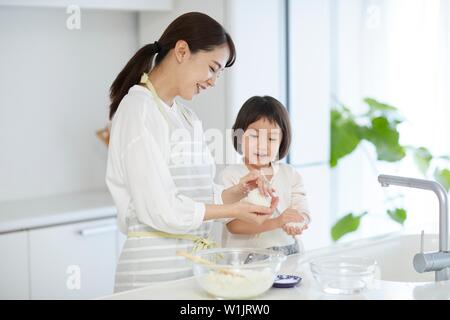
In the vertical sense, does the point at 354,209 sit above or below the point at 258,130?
below

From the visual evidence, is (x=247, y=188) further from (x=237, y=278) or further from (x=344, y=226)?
(x=344, y=226)

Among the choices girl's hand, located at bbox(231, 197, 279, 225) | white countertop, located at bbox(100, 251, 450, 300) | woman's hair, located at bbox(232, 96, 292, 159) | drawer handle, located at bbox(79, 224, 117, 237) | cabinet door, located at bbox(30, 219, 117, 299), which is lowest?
cabinet door, located at bbox(30, 219, 117, 299)

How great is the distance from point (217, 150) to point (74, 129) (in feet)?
2.24

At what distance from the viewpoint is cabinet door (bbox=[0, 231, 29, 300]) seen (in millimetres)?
2910

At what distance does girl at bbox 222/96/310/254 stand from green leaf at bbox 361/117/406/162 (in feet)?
5.13

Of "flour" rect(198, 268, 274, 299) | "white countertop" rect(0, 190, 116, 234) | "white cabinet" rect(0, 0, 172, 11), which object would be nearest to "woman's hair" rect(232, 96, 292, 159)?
"flour" rect(198, 268, 274, 299)

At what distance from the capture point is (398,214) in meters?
3.84

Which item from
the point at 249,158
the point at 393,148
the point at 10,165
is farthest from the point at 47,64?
the point at 393,148

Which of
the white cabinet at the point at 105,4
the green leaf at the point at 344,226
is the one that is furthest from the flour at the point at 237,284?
the green leaf at the point at 344,226

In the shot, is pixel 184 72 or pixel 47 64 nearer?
pixel 184 72

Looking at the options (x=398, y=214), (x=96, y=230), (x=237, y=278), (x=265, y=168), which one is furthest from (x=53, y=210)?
(x=398, y=214)

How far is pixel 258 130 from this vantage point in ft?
7.57

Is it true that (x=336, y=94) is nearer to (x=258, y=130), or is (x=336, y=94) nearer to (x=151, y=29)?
(x=151, y=29)

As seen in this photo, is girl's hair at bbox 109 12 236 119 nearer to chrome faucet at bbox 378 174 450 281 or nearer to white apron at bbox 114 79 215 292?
white apron at bbox 114 79 215 292
